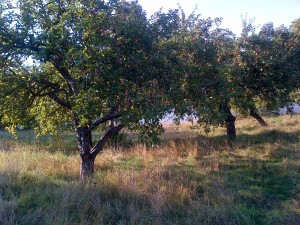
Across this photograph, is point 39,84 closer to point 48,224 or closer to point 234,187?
point 48,224

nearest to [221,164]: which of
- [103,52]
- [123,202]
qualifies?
[123,202]

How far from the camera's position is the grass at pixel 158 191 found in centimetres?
571

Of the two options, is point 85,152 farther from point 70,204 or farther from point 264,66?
point 264,66

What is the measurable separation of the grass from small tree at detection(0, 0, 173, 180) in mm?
1252

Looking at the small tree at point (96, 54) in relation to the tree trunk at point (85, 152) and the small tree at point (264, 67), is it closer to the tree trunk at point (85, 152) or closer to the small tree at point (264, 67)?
the tree trunk at point (85, 152)

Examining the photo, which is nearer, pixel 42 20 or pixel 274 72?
pixel 42 20

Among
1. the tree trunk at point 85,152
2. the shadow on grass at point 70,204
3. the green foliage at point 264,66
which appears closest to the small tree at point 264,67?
the green foliage at point 264,66

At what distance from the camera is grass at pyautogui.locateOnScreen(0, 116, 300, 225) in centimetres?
571

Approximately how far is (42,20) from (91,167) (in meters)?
3.62

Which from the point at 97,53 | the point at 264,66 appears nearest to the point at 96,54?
the point at 97,53

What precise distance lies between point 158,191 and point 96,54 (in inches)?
117

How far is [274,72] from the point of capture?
12.1 meters

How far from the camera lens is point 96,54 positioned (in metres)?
6.61

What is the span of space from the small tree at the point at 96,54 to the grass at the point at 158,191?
1.25 metres
